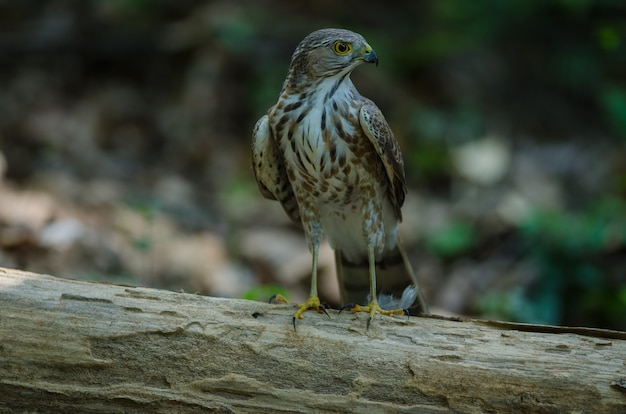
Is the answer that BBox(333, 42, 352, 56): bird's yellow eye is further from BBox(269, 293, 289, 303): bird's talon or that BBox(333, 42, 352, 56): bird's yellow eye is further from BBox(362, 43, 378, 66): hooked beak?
BBox(269, 293, 289, 303): bird's talon

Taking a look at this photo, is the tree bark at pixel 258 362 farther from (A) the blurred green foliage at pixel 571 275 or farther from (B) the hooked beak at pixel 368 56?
(A) the blurred green foliage at pixel 571 275

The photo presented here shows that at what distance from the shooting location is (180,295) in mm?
4043

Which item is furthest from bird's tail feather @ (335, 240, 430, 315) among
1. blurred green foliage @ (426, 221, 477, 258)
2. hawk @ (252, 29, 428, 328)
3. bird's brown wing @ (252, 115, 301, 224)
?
blurred green foliage @ (426, 221, 477, 258)

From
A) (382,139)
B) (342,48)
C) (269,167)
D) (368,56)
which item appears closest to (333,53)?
(342,48)

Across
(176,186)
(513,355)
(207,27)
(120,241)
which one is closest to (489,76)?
(207,27)

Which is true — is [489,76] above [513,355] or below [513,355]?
above

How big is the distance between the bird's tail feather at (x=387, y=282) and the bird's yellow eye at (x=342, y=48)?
1458mm

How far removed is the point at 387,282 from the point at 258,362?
5.42ft

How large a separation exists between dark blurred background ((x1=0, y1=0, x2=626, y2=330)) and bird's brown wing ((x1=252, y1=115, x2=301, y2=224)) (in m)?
2.07

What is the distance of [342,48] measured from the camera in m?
4.53

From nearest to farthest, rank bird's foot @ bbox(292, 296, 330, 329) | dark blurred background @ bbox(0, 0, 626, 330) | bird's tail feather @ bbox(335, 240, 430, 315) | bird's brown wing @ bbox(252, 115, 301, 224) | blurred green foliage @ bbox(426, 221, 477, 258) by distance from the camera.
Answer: bird's foot @ bbox(292, 296, 330, 329), bird's brown wing @ bbox(252, 115, 301, 224), bird's tail feather @ bbox(335, 240, 430, 315), dark blurred background @ bbox(0, 0, 626, 330), blurred green foliage @ bbox(426, 221, 477, 258)

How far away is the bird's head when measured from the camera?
454 cm

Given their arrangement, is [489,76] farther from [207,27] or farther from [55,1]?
[55,1]

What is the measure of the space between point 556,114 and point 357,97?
7.29 m
